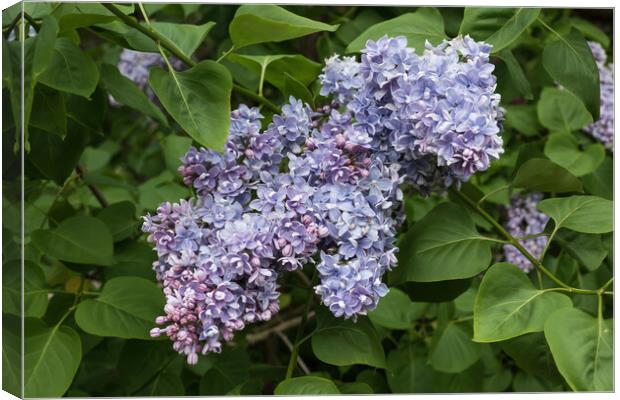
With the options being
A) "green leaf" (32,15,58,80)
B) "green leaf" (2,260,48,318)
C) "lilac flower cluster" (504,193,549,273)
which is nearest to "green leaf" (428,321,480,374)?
"lilac flower cluster" (504,193,549,273)

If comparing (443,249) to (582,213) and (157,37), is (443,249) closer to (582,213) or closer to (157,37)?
(582,213)

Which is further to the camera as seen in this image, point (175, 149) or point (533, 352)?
point (175, 149)

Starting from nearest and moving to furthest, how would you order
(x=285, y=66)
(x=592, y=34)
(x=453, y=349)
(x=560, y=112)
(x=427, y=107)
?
1. (x=427, y=107)
2. (x=285, y=66)
3. (x=453, y=349)
4. (x=560, y=112)
5. (x=592, y=34)

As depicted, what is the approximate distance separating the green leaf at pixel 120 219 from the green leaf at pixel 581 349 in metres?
0.47

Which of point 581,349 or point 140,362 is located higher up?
point 581,349

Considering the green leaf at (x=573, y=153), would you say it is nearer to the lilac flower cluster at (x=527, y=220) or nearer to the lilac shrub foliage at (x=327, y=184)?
the lilac flower cluster at (x=527, y=220)

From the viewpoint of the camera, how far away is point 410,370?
3.77 feet

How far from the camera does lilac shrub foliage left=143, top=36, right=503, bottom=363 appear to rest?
2.50 feet

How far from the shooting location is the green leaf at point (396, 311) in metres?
1.14

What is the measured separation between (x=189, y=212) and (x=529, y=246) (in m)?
0.50

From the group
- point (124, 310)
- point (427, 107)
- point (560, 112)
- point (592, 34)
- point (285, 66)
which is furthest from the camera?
point (592, 34)

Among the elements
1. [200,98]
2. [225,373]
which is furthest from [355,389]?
[200,98]

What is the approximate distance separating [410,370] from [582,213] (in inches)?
12.7

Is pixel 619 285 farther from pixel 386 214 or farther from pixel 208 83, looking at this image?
pixel 208 83
